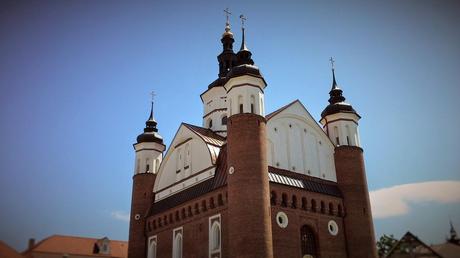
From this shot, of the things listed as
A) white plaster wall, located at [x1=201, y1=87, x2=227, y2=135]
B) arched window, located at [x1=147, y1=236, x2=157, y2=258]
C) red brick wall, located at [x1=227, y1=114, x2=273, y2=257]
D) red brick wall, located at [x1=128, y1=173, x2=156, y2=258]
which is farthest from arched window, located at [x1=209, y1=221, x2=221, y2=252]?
white plaster wall, located at [x1=201, y1=87, x2=227, y2=135]

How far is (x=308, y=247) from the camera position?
3077cm

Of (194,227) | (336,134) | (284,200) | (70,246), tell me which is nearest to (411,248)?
(284,200)

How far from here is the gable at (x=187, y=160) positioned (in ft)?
114

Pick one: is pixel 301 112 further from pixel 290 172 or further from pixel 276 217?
pixel 276 217

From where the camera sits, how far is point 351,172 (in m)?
35.1

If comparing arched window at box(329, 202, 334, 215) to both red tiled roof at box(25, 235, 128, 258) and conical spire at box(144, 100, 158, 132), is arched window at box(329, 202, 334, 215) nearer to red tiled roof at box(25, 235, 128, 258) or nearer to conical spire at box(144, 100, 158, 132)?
conical spire at box(144, 100, 158, 132)

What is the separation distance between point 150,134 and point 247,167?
1763cm

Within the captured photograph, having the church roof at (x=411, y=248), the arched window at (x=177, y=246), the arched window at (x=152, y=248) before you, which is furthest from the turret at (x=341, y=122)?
the church roof at (x=411, y=248)

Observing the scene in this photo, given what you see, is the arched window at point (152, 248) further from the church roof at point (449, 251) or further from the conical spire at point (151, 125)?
the church roof at point (449, 251)

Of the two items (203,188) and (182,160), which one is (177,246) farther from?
(182,160)

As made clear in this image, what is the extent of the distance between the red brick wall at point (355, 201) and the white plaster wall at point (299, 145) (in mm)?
807

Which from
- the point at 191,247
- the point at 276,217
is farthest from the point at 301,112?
the point at 191,247

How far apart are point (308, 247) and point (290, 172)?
535cm

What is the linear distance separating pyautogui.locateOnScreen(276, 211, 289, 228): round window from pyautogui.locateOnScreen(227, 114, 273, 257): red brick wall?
185cm
